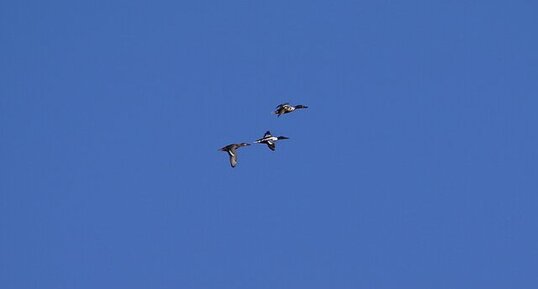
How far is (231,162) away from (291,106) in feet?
17.6

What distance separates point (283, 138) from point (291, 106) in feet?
17.8

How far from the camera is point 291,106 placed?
17900cm

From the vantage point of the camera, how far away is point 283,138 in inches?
7244

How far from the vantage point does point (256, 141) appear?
180875 millimetres

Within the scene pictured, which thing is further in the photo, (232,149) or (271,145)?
(271,145)

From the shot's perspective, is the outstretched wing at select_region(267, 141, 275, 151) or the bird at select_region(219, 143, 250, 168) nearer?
the bird at select_region(219, 143, 250, 168)

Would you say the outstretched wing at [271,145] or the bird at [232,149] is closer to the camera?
the bird at [232,149]

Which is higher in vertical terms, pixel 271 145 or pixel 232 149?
pixel 271 145

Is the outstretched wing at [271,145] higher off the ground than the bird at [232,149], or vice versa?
the outstretched wing at [271,145]

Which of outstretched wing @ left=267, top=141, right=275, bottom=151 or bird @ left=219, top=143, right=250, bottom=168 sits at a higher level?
outstretched wing @ left=267, top=141, right=275, bottom=151

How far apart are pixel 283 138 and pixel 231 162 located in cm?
734

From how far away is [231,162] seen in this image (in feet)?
583

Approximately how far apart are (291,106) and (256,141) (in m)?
3.66
